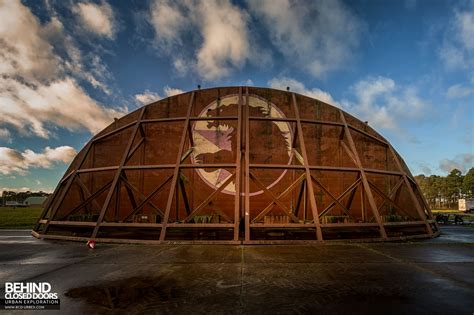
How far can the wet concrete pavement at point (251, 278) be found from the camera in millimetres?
4523

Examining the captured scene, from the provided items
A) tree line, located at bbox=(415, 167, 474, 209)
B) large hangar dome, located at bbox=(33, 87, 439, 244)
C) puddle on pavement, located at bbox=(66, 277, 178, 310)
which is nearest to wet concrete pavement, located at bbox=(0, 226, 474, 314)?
puddle on pavement, located at bbox=(66, 277, 178, 310)

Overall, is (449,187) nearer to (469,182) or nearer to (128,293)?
(469,182)

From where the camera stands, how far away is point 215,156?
54.0 feet

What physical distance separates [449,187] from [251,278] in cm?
11101

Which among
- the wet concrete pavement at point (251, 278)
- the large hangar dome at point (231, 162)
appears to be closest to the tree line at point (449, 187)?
the large hangar dome at point (231, 162)

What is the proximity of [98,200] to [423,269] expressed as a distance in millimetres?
16209

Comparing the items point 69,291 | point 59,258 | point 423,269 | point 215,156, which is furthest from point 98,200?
point 423,269

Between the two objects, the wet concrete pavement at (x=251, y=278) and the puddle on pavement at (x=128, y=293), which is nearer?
the wet concrete pavement at (x=251, y=278)

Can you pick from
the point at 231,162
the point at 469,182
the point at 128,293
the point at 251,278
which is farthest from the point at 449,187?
the point at 128,293

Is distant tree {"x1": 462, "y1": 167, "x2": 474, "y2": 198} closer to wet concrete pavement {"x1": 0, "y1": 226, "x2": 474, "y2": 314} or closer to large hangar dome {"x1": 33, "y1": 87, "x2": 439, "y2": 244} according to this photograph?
large hangar dome {"x1": 33, "y1": 87, "x2": 439, "y2": 244}

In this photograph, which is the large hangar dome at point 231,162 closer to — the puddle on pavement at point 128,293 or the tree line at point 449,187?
the puddle on pavement at point 128,293

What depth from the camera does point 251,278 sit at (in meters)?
6.06

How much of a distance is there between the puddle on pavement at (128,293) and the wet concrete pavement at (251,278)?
18 mm

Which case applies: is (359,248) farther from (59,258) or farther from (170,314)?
(59,258)
